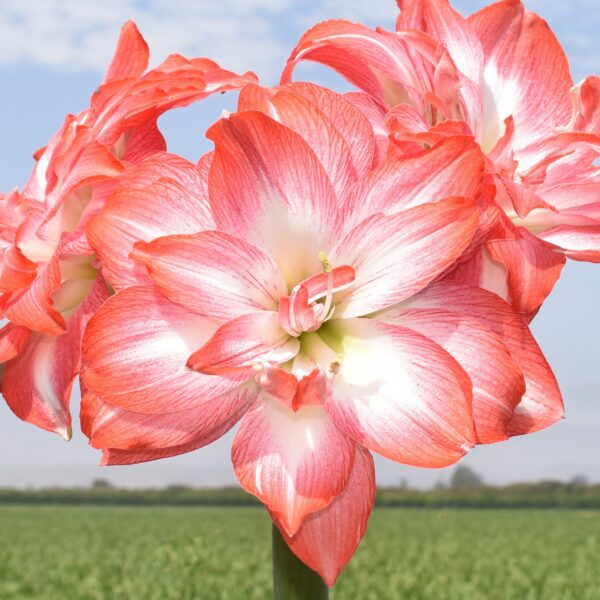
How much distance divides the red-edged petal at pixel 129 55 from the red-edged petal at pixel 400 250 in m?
0.62

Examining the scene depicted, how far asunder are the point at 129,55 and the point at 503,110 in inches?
27.7

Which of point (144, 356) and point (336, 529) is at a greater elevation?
point (144, 356)

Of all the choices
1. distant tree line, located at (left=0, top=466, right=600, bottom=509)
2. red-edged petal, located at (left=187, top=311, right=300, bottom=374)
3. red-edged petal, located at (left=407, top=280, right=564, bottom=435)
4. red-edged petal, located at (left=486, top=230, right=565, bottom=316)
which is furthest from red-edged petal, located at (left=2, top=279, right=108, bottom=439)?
distant tree line, located at (left=0, top=466, right=600, bottom=509)

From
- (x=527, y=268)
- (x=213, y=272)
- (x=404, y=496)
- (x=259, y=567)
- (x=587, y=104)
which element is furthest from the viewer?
(x=404, y=496)

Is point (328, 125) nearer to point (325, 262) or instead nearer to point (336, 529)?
point (325, 262)

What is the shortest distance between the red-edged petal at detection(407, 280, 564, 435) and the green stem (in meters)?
0.39

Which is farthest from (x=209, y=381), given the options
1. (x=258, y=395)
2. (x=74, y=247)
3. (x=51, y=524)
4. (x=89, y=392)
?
(x=51, y=524)

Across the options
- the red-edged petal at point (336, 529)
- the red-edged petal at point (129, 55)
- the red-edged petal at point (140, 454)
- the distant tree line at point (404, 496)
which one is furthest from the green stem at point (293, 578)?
the distant tree line at point (404, 496)

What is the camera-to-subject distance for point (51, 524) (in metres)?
23.2

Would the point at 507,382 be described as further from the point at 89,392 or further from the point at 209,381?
the point at 89,392

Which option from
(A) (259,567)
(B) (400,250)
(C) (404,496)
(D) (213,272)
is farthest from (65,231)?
(C) (404,496)

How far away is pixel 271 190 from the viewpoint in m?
1.27

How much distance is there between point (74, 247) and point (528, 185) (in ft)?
2.33

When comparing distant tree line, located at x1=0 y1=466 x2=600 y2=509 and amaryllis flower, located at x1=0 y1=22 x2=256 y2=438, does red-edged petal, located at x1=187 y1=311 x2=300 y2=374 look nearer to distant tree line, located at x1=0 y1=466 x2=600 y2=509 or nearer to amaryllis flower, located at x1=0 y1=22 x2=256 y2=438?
amaryllis flower, located at x1=0 y1=22 x2=256 y2=438
